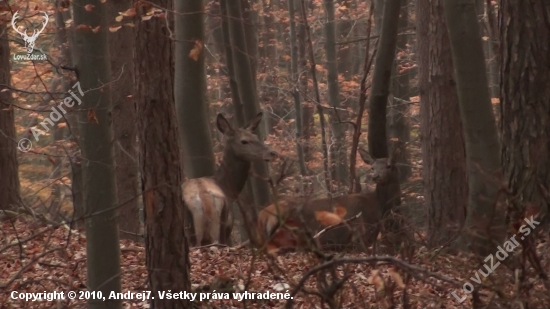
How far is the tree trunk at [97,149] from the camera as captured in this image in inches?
252

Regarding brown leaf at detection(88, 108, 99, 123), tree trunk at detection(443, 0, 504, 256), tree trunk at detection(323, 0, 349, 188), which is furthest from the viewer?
tree trunk at detection(323, 0, 349, 188)

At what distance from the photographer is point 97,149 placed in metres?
6.44

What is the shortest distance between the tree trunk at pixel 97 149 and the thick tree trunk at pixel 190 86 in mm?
4817

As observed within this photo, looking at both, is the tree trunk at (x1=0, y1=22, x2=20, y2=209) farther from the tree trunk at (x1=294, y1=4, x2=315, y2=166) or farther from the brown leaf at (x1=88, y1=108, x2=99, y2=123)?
the tree trunk at (x1=294, y1=4, x2=315, y2=166)

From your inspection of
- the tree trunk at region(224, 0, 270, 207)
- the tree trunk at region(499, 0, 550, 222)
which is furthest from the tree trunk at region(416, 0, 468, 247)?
the tree trunk at region(499, 0, 550, 222)

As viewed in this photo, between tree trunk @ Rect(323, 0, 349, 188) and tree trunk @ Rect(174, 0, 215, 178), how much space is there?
1057 centimetres

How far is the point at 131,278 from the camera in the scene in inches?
329

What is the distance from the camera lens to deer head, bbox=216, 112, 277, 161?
499 inches

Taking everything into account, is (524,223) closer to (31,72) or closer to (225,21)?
(225,21)

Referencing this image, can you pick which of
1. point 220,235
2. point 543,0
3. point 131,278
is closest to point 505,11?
point 543,0

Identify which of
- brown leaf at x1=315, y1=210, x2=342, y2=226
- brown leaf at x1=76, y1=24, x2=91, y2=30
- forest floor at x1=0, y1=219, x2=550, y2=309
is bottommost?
forest floor at x1=0, y1=219, x2=550, y2=309

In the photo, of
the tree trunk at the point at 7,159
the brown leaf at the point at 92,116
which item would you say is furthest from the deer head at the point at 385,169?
the brown leaf at the point at 92,116

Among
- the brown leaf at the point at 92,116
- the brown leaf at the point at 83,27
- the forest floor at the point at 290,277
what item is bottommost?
the forest floor at the point at 290,277

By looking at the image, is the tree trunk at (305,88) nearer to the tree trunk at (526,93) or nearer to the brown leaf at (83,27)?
the tree trunk at (526,93)
